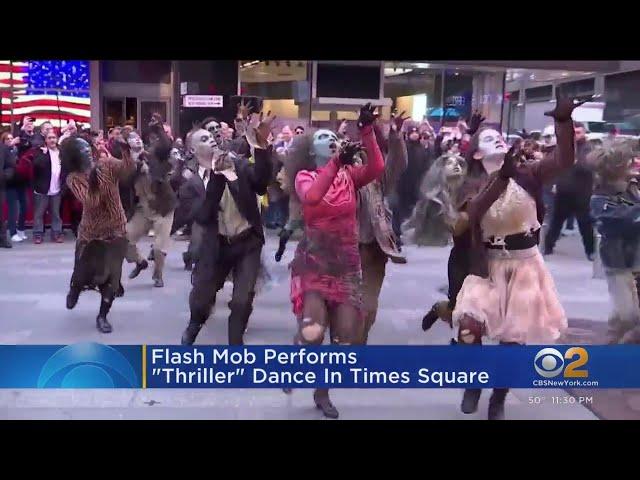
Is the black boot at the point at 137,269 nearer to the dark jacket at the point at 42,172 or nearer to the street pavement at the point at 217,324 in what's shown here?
the street pavement at the point at 217,324

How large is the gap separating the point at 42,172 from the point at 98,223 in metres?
0.31

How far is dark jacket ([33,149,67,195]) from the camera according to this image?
10.0 ft

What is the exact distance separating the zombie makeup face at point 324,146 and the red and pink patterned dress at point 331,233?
3cm

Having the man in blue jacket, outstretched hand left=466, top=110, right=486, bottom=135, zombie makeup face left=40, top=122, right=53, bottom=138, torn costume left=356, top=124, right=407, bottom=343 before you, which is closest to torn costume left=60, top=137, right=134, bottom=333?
zombie makeup face left=40, top=122, right=53, bottom=138

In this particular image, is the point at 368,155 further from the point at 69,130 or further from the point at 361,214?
the point at 69,130

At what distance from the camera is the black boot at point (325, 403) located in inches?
124

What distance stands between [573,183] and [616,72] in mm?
482

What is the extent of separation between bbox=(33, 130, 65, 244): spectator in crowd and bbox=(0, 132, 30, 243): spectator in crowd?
1.9 inches

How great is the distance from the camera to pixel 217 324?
316cm

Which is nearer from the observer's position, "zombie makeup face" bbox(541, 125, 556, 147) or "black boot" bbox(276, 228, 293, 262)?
"zombie makeup face" bbox(541, 125, 556, 147)

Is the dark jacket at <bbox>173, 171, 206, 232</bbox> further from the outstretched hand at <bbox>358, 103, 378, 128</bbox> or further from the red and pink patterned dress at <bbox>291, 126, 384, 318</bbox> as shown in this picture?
the outstretched hand at <bbox>358, 103, 378, 128</bbox>

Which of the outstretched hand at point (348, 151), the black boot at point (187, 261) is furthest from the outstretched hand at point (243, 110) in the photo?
the black boot at point (187, 261)

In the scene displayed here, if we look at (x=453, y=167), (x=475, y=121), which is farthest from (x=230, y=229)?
(x=475, y=121)
